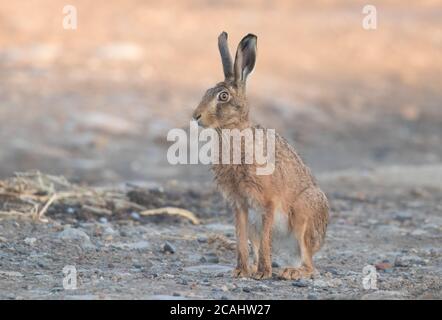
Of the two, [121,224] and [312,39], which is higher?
[312,39]

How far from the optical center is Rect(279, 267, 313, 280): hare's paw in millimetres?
6801

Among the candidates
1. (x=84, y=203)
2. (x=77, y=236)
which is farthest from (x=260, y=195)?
(x=84, y=203)

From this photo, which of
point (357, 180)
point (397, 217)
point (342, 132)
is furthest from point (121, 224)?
point (342, 132)

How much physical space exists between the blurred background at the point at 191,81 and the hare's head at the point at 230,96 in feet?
15.8

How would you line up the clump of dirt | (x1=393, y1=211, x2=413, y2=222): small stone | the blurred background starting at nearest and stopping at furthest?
the clump of dirt < (x1=393, y1=211, x2=413, y2=222): small stone < the blurred background

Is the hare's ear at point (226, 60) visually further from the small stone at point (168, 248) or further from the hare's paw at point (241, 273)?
the small stone at point (168, 248)

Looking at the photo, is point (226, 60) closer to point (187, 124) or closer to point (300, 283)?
point (300, 283)

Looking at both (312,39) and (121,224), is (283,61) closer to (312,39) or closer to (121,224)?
(312,39)

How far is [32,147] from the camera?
13180 millimetres

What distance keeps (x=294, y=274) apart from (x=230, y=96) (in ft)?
4.12

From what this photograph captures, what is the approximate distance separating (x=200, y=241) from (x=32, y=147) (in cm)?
562

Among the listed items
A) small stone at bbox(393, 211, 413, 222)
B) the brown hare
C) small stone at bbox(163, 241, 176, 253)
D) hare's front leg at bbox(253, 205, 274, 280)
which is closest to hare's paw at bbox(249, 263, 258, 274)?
the brown hare

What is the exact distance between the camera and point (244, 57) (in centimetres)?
683

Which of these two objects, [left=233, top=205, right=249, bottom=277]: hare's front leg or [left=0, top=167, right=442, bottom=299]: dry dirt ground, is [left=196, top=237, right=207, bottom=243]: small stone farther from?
[left=233, top=205, right=249, bottom=277]: hare's front leg
